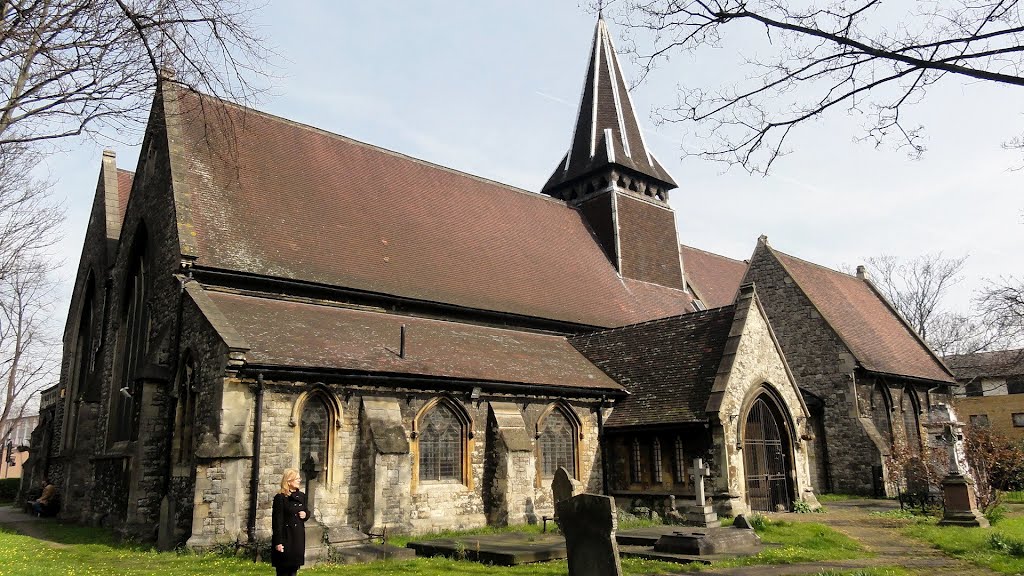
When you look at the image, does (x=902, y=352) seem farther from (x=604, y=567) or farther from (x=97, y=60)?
Result: (x=97, y=60)

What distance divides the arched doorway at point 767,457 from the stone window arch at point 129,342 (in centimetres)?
1475

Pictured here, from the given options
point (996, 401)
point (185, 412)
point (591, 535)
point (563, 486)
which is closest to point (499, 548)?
point (563, 486)

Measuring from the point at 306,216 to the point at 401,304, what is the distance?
3526 millimetres

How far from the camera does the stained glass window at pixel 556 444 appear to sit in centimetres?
1777

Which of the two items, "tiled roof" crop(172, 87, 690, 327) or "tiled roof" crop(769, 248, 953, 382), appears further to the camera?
"tiled roof" crop(769, 248, 953, 382)

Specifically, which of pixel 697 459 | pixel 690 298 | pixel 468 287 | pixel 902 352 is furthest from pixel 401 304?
pixel 902 352

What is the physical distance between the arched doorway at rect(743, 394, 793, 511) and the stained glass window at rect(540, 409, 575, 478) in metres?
4.15

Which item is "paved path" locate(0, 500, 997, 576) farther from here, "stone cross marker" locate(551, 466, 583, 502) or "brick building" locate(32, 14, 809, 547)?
"stone cross marker" locate(551, 466, 583, 502)

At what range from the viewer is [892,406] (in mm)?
24297

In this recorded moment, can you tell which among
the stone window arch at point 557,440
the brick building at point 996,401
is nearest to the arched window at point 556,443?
the stone window arch at point 557,440

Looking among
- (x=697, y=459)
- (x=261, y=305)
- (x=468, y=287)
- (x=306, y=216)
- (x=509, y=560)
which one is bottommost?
(x=509, y=560)

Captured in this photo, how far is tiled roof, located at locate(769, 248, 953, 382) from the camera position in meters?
24.5

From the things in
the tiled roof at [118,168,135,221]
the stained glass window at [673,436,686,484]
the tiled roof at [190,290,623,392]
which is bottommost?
the stained glass window at [673,436,686,484]

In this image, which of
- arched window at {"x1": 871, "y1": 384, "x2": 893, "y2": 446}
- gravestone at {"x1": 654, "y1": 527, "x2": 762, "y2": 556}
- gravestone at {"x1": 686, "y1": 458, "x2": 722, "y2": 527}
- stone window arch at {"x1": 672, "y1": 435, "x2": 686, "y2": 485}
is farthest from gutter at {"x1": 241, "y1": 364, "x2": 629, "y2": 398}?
arched window at {"x1": 871, "y1": 384, "x2": 893, "y2": 446}
